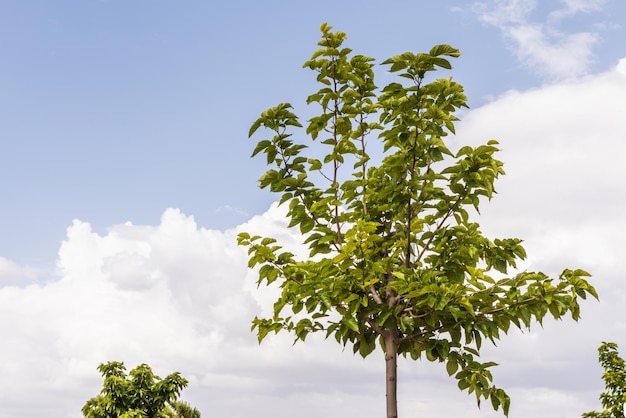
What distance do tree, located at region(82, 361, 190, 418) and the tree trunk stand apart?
11.0m

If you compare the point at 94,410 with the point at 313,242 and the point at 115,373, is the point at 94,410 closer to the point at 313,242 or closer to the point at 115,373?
the point at 115,373

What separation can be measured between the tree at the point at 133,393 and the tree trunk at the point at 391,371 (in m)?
11.0

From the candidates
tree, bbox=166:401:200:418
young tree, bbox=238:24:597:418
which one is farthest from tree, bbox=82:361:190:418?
young tree, bbox=238:24:597:418

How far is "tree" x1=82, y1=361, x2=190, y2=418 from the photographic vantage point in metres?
18.1

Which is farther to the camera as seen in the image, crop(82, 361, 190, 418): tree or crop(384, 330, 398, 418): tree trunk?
crop(82, 361, 190, 418): tree

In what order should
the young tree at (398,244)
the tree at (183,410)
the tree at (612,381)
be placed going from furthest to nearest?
the tree at (183,410) → the tree at (612,381) → the young tree at (398,244)

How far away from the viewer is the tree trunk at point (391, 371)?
8734mm

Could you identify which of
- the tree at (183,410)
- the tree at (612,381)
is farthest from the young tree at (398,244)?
the tree at (183,410)

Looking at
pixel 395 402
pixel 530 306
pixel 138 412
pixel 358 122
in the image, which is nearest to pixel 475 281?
pixel 530 306

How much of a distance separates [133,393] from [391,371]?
1189 cm

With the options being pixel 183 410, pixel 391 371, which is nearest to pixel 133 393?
pixel 183 410

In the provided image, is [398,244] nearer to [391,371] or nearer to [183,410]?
[391,371]

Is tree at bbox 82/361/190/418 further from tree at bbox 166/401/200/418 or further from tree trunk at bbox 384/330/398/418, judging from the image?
tree trunk at bbox 384/330/398/418

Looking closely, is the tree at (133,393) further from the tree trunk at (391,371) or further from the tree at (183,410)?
the tree trunk at (391,371)
